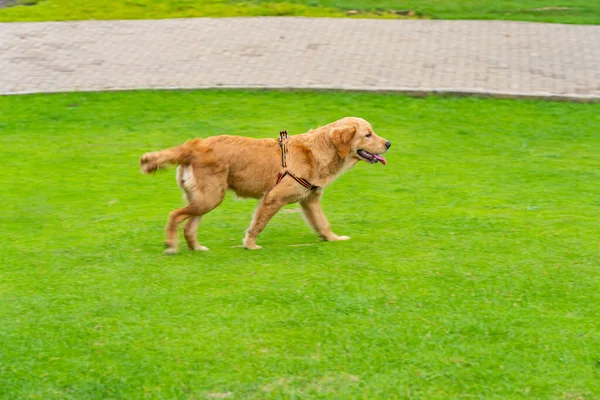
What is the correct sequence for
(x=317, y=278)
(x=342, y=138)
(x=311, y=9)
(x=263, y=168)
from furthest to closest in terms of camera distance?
(x=311, y=9) → (x=342, y=138) → (x=263, y=168) → (x=317, y=278)

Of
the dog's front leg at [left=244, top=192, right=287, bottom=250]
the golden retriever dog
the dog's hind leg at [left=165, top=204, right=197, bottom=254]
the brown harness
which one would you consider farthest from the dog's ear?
the dog's hind leg at [left=165, top=204, right=197, bottom=254]

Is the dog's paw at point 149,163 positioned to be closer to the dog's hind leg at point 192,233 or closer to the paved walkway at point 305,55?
the dog's hind leg at point 192,233

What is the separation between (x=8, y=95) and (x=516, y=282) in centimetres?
861

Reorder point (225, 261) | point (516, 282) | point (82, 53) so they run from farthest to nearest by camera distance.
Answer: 1. point (82, 53)
2. point (225, 261)
3. point (516, 282)

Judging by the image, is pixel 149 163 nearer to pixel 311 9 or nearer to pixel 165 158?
pixel 165 158

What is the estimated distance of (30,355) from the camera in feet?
17.4

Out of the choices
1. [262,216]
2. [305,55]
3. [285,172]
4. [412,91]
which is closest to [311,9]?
[305,55]

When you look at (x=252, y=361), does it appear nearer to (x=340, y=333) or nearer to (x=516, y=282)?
(x=340, y=333)

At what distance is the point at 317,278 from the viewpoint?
6.41 metres

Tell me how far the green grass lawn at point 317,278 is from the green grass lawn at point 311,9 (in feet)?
21.4

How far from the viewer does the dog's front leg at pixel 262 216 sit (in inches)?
284

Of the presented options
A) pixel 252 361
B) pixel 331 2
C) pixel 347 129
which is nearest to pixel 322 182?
pixel 347 129

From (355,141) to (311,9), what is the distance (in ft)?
34.5

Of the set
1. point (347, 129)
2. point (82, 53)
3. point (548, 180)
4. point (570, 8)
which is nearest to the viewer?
point (347, 129)
